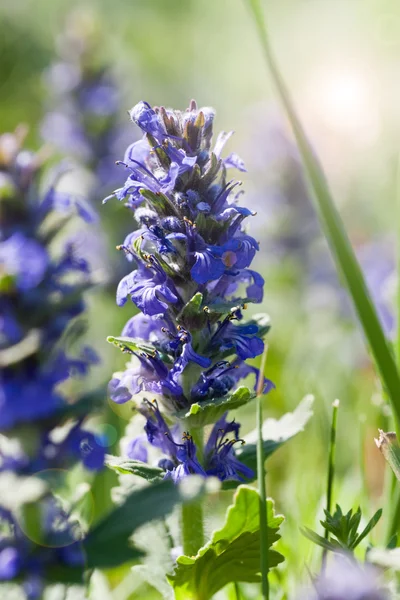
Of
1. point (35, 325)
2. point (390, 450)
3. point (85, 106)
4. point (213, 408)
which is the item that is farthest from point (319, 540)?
point (85, 106)

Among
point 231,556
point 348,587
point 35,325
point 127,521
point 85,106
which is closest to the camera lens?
point 348,587

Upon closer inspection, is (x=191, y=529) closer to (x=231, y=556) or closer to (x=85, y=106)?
(x=231, y=556)

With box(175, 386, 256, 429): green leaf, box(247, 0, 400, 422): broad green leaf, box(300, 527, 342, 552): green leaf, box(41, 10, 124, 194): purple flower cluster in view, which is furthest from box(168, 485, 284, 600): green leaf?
box(41, 10, 124, 194): purple flower cluster

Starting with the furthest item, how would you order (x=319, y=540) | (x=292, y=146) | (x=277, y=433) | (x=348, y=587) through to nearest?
(x=292, y=146), (x=277, y=433), (x=319, y=540), (x=348, y=587)

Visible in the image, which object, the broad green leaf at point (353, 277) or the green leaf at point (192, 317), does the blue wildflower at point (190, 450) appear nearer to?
the green leaf at point (192, 317)

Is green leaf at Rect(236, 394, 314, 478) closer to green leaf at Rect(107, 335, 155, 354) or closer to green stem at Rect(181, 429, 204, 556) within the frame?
green stem at Rect(181, 429, 204, 556)

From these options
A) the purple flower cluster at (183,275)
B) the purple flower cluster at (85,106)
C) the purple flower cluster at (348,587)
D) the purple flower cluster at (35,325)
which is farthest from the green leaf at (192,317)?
the purple flower cluster at (85,106)

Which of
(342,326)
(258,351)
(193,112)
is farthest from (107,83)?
(258,351)
